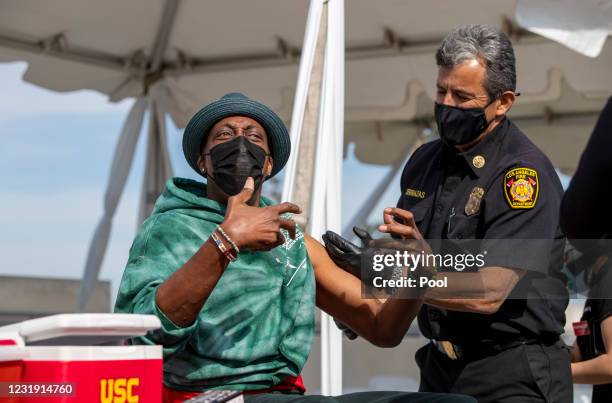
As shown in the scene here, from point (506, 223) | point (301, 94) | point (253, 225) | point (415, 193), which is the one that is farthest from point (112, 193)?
point (253, 225)

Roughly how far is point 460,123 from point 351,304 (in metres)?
0.59

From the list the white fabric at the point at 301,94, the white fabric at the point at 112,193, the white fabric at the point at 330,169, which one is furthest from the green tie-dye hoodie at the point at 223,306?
the white fabric at the point at 112,193

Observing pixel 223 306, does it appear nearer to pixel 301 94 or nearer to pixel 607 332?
pixel 607 332

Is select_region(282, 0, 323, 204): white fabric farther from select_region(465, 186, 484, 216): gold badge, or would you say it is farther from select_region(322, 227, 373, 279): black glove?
select_region(465, 186, 484, 216): gold badge

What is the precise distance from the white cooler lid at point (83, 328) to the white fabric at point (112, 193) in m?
6.29

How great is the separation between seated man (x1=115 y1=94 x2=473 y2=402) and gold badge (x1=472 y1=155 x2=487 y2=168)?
439 millimetres

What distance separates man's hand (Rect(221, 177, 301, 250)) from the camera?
7.07ft

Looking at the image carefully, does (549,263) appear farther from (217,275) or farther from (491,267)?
(217,275)

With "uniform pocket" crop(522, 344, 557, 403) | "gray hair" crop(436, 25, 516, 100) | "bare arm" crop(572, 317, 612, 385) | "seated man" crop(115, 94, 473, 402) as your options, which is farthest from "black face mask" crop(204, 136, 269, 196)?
"bare arm" crop(572, 317, 612, 385)

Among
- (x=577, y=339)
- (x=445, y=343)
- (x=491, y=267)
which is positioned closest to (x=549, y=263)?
(x=491, y=267)

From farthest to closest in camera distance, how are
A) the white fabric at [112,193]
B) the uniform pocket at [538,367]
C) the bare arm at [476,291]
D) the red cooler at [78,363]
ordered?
the white fabric at [112,193]
the uniform pocket at [538,367]
the bare arm at [476,291]
the red cooler at [78,363]

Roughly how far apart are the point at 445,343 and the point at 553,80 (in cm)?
428

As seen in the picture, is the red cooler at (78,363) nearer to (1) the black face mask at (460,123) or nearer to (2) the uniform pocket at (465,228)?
(2) the uniform pocket at (465,228)

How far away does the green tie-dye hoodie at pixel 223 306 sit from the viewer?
7.74 ft
